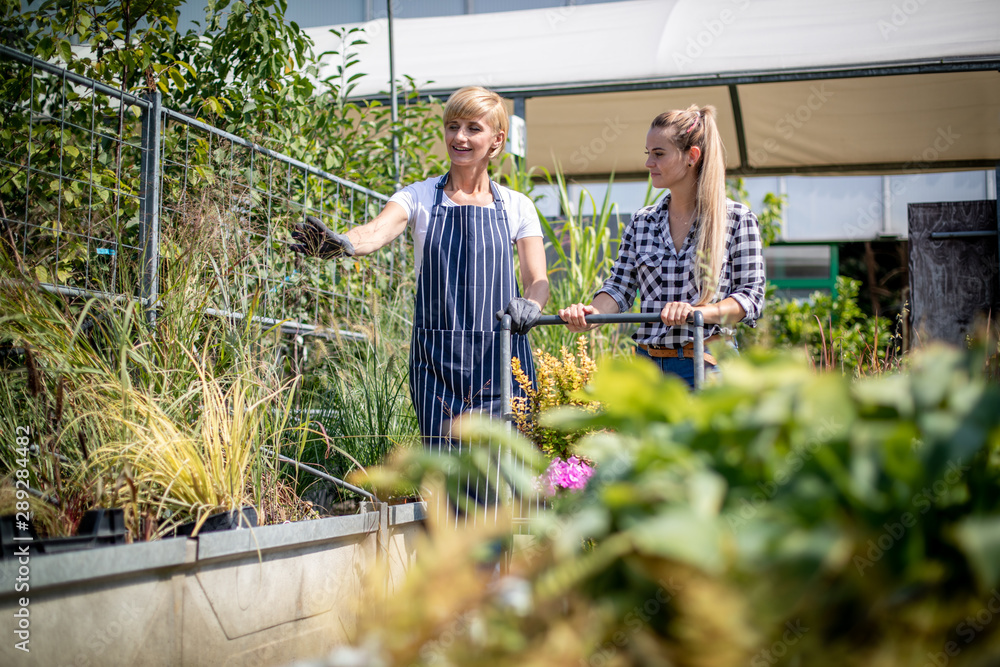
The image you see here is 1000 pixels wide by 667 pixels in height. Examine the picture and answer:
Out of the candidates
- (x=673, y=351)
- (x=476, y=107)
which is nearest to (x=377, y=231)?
(x=476, y=107)

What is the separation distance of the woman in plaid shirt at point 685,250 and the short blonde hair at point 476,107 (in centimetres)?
51

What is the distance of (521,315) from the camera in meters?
2.01

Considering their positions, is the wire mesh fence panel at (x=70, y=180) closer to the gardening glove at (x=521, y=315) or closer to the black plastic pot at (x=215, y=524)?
the black plastic pot at (x=215, y=524)

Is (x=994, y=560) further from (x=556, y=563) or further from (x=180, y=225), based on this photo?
(x=180, y=225)

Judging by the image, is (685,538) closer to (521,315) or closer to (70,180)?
(521,315)

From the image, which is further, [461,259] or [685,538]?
[461,259]

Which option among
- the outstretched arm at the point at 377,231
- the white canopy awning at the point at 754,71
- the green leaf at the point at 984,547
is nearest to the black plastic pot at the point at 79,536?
the outstretched arm at the point at 377,231

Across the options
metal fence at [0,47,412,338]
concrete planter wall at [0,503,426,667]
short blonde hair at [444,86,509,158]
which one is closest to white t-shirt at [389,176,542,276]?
short blonde hair at [444,86,509,158]

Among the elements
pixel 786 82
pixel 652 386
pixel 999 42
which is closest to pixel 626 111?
pixel 786 82

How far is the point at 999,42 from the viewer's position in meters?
4.39

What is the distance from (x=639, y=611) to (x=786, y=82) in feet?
16.7

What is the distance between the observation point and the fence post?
2.39m

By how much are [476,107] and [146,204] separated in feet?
3.76

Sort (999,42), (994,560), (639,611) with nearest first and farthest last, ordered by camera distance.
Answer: (994,560)
(639,611)
(999,42)
